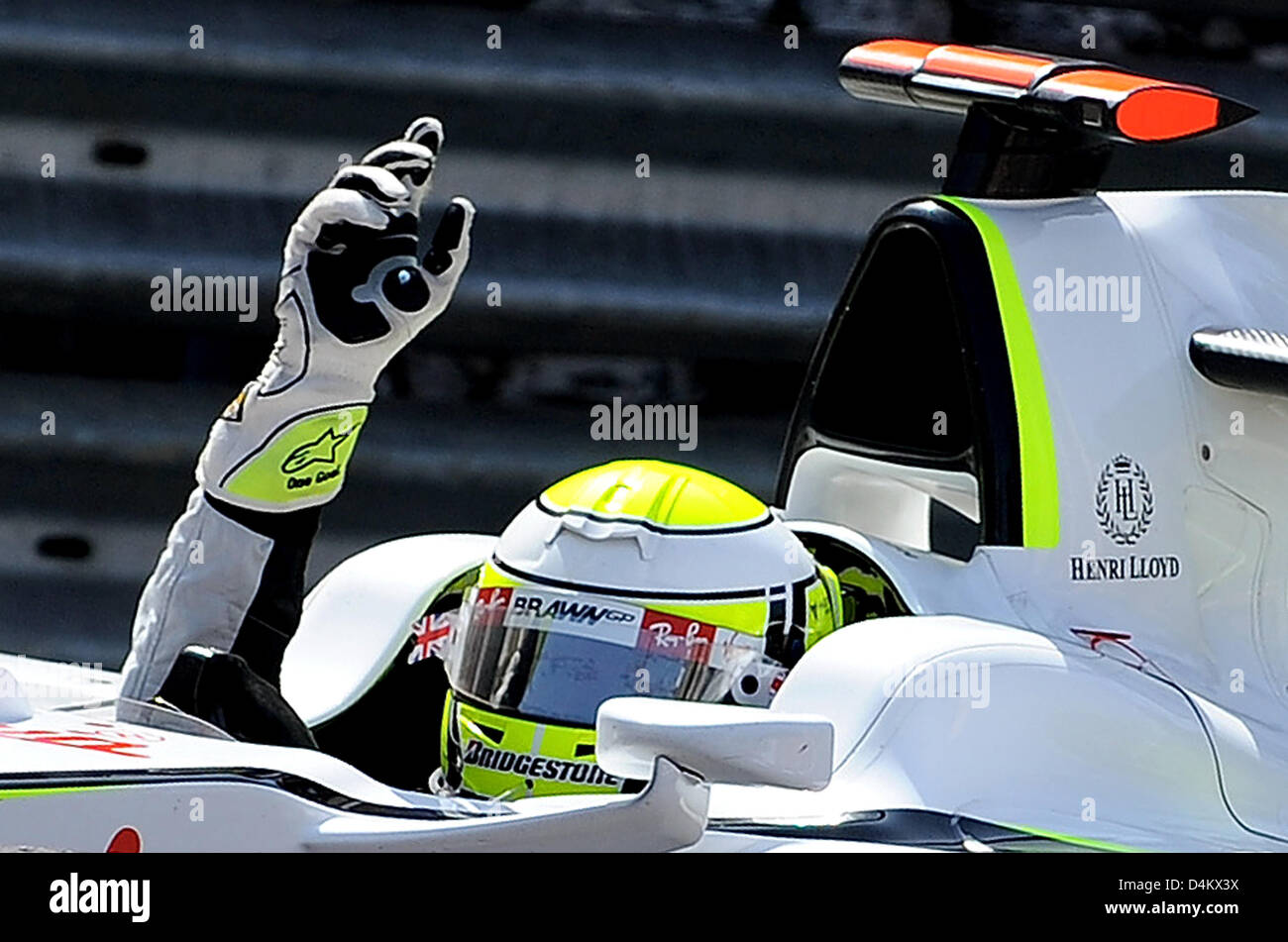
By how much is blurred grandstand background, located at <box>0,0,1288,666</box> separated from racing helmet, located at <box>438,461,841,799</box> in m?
1.27

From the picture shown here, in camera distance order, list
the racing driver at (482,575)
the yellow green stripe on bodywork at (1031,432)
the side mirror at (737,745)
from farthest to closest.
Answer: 1. the yellow green stripe on bodywork at (1031,432)
2. the racing driver at (482,575)
3. the side mirror at (737,745)

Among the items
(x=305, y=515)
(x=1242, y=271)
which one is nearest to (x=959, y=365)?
(x=1242, y=271)

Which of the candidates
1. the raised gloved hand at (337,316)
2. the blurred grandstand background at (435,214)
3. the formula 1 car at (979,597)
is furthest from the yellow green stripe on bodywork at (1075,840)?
the blurred grandstand background at (435,214)

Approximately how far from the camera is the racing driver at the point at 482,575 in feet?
7.83

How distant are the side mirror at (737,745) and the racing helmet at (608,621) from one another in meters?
0.32

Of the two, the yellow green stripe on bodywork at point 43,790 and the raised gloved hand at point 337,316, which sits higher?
the raised gloved hand at point 337,316

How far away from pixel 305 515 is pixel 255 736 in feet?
0.84

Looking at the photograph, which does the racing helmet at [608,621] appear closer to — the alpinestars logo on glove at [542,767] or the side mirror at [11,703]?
the alpinestars logo on glove at [542,767]

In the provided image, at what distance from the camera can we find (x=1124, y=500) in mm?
2576

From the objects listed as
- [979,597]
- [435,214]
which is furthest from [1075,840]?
[435,214]

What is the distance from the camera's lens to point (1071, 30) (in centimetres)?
390

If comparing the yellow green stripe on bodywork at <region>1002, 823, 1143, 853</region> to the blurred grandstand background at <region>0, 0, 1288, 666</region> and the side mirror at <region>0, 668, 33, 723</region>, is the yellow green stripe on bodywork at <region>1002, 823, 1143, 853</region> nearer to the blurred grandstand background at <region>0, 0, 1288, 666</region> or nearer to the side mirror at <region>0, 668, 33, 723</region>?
the side mirror at <region>0, 668, 33, 723</region>

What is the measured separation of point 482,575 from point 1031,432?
23.1 inches

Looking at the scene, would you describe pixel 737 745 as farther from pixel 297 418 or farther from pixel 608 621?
pixel 297 418
